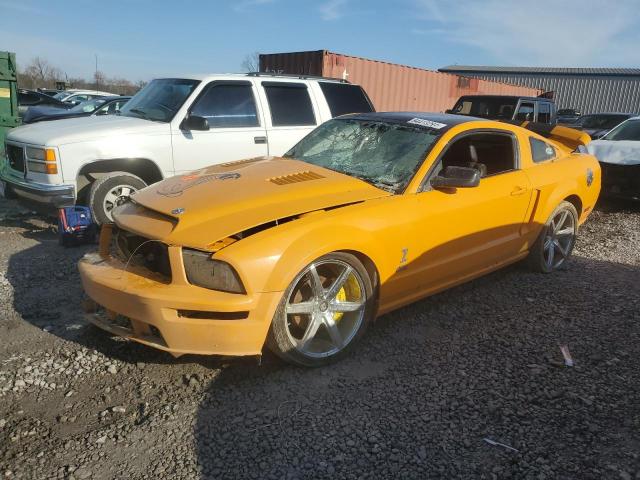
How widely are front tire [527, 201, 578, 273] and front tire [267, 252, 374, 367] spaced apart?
7.75 feet

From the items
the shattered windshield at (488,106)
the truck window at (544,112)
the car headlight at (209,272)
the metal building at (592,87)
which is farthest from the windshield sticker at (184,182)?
the metal building at (592,87)

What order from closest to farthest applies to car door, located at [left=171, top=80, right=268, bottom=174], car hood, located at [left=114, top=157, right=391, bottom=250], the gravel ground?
the gravel ground → car hood, located at [left=114, top=157, right=391, bottom=250] → car door, located at [left=171, top=80, right=268, bottom=174]

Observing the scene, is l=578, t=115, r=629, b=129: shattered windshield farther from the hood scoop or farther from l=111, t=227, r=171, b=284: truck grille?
l=111, t=227, r=171, b=284: truck grille

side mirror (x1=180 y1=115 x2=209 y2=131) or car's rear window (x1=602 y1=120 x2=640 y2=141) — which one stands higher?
side mirror (x1=180 y1=115 x2=209 y2=131)

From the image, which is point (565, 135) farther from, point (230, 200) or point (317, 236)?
point (230, 200)

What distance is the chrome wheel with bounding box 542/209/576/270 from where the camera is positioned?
501cm

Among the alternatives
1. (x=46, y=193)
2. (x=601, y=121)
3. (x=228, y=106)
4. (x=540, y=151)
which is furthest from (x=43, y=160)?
(x=601, y=121)

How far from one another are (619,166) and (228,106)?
617 centimetres

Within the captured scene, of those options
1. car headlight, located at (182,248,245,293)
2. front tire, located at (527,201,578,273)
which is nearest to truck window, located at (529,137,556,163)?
front tire, located at (527,201,578,273)

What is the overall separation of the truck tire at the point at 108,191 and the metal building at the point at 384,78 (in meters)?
7.49

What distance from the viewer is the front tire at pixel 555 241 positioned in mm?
4879

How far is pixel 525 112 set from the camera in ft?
34.9

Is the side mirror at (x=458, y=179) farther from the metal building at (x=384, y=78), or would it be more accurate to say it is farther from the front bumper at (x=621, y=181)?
the metal building at (x=384, y=78)

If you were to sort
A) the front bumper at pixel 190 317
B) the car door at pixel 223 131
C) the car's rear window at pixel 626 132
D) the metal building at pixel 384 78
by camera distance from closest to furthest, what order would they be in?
the front bumper at pixel 190 317, the car door at pixel 223 131, the car's rear window at pixel 626 132, the metal building at pixel 384 78
